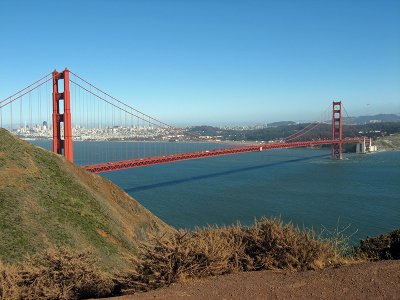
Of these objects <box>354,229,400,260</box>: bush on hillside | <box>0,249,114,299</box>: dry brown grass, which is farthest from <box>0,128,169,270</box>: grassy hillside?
<box>354,229,400,260</box>: bush on hillside

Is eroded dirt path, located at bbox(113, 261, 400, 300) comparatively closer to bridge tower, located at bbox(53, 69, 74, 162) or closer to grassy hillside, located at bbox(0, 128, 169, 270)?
grassy hillside, located at bbox(0, 128, 169, 270)

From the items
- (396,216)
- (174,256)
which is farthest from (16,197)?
(396,216)

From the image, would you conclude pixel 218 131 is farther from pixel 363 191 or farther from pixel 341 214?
pixel 341 214

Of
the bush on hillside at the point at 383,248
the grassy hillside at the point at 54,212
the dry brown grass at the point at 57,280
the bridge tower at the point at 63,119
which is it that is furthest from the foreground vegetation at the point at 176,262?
the bridge tower at the point at 63,119

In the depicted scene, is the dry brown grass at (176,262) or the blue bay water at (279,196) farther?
the blue bay water at (279,196)

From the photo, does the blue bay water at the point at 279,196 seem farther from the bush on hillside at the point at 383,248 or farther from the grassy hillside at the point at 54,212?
the bush on hillside at the point at 383,248

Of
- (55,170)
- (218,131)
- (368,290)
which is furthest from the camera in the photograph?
(218,131)
